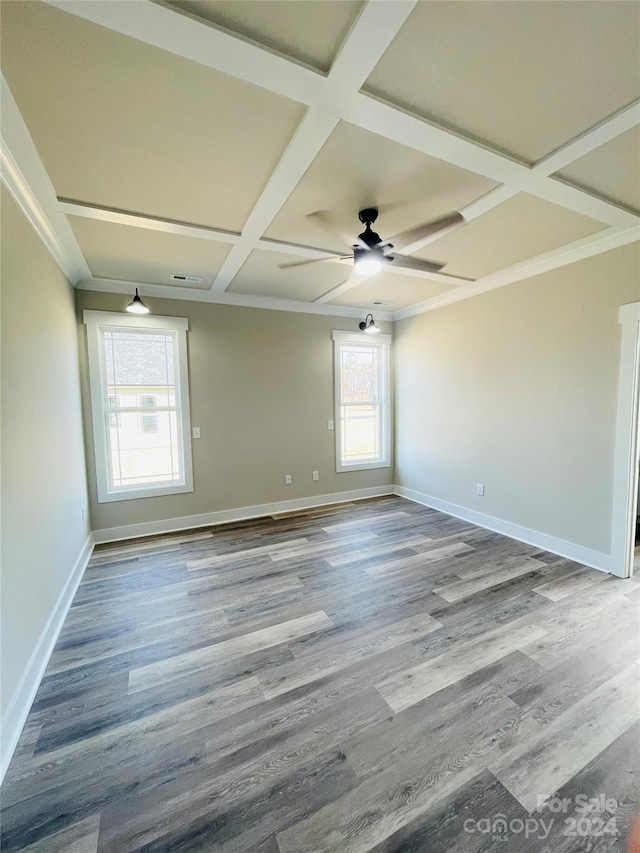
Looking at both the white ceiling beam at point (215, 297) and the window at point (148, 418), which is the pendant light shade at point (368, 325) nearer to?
the white ceiling beam at point (215, 297)

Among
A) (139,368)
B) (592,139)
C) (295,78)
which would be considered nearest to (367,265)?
(295,78)

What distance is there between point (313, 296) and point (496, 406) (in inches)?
96.4

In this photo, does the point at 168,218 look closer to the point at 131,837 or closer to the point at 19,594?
the point at 19,594

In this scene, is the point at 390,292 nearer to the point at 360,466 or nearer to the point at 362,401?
the point at 362,401

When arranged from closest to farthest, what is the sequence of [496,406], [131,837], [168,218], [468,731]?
[131,837]
[468,731]
[168,218]
[496,406]

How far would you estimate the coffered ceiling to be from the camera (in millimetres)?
1171

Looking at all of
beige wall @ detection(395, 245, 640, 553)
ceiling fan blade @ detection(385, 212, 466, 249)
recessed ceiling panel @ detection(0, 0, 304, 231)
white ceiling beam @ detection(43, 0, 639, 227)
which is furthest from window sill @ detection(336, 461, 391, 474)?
white ceiling beam @ detection(43, 0, 639, 227)

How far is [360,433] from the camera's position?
5.20m

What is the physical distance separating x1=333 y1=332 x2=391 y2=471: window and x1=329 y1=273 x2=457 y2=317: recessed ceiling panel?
52 centimetres

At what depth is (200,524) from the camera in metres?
4.13

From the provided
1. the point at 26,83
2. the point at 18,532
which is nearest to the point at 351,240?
the point at 26,83

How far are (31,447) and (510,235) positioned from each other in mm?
3601

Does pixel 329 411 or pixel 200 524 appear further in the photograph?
pixel 329 411

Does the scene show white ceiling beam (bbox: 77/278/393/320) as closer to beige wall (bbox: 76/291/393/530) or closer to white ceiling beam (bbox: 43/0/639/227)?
beige wall (bbox: 76/291/393/530)
